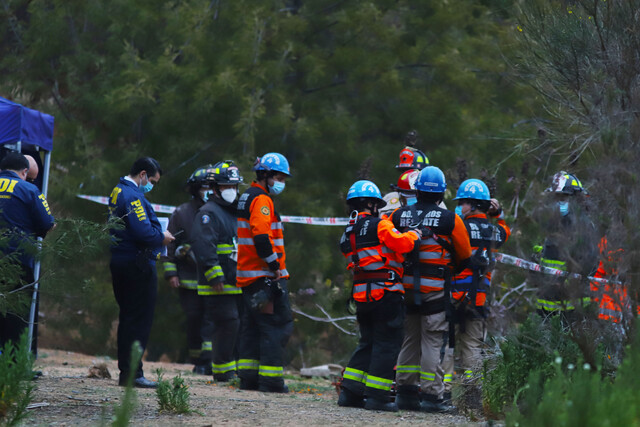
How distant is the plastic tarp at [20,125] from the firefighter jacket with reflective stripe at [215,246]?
193 cm

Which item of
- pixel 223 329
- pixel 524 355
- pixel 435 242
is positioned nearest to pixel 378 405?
pixel 435 242

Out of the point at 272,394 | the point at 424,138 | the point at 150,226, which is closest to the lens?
the point at 150,226

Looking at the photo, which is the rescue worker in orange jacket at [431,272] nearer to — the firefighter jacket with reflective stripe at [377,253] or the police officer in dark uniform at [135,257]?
the firefighter jacket with reflective stripe at [377,253]

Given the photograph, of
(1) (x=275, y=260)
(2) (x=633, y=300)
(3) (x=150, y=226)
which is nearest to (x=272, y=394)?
(1) (x=275, y=260)

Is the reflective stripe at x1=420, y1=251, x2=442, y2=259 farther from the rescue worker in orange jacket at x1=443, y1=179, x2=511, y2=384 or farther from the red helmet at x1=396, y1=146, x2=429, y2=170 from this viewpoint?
the red helmet at x1=396, y1=146, x2=429, y2=170

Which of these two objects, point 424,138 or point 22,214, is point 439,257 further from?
point 424,138

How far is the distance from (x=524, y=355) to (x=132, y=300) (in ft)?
12.4

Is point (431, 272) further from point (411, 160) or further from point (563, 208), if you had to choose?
point (563, 208)

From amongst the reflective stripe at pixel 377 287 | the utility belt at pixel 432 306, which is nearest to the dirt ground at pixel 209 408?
the utility belt at pixel 432 306

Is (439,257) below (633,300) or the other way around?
the other way around

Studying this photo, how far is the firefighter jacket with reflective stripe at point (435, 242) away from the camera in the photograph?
27.3 feet

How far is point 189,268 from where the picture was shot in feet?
38.8

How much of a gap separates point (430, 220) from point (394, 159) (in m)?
7.24

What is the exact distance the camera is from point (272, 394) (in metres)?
9.36
